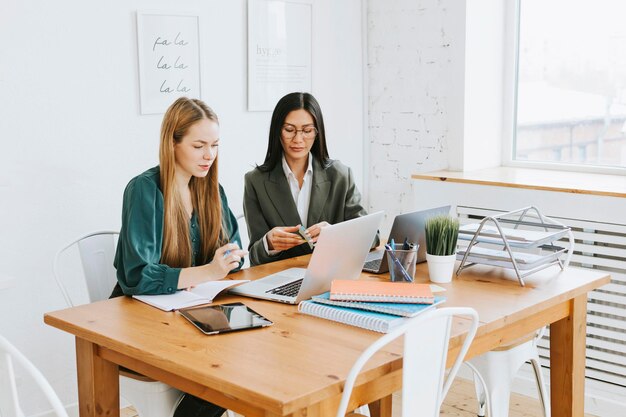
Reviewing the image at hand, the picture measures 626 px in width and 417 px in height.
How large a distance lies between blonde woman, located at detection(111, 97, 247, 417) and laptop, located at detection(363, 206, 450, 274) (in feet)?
1.42

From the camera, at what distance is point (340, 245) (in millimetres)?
2141

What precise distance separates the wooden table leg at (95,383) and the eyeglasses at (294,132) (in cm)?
111

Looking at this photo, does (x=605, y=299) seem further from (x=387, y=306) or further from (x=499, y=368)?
(x=387, y=306)

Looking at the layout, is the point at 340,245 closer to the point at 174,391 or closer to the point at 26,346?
the point at 174,391

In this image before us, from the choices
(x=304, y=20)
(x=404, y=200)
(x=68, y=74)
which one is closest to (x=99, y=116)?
(x=68, y=74)

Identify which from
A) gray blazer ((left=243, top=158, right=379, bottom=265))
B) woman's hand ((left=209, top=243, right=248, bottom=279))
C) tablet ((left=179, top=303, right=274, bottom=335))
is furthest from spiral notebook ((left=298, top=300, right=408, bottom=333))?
gray blazer ((left=243, top=158, right=379, bottom=265))

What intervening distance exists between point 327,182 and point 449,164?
41.8 inches

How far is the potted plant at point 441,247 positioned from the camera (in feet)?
7.72

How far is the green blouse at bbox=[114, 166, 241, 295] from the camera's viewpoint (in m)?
2.22

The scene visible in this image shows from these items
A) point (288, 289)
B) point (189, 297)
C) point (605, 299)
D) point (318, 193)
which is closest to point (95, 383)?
point (189, 297)

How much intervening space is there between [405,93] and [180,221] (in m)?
1.85

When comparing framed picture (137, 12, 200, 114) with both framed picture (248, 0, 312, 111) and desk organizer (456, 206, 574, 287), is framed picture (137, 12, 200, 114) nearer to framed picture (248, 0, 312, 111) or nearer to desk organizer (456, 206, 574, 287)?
framed picture (248, 0, 312, 111)

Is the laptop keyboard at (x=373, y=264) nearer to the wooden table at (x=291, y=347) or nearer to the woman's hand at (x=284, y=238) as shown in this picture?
the wooden table at (x=291, y=347)

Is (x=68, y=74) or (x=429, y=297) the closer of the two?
(x=429, y=297)
